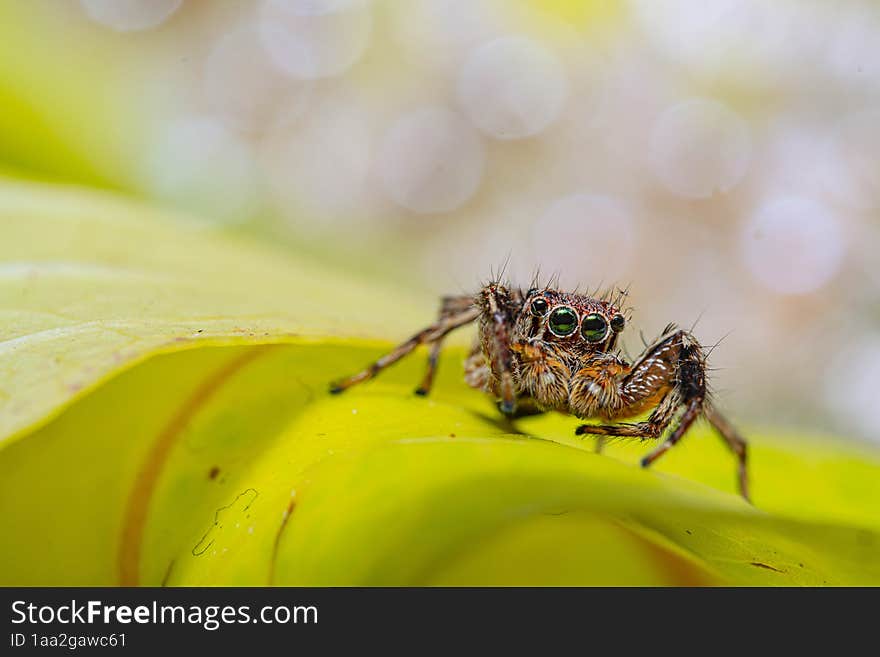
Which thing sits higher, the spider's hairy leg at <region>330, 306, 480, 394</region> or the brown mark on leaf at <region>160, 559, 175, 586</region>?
the spider's hairy leg at <region>330, 306, 480, 394</region>

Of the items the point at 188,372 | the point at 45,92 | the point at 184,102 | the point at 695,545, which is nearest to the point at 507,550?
the point at 695,545

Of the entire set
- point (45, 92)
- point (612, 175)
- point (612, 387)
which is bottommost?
point (612, 387)

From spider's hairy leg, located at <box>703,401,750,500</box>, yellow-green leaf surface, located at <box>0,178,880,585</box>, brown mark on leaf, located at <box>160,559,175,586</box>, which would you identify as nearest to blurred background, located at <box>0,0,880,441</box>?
spider's hairy leg, located at <box>703,401,750,500</box>

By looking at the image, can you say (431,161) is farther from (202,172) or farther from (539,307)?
(539,307)

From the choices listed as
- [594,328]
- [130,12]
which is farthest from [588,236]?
[594,328]

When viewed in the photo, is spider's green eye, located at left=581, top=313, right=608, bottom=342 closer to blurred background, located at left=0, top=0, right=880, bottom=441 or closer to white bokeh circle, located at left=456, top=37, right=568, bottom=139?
blurred background, located at left=0, top=0, right=880, bottom=441

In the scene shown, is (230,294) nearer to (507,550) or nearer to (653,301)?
(507,550)
